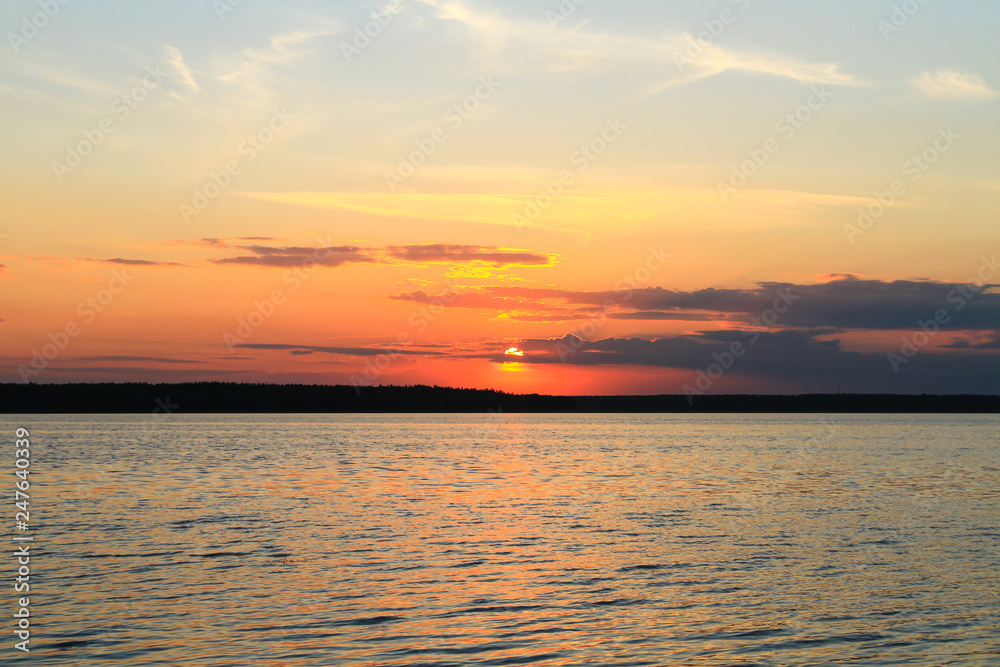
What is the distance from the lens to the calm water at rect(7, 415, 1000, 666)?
56.2 ft

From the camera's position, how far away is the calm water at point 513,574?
56.2ft

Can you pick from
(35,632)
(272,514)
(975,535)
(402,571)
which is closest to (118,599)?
(35,632)

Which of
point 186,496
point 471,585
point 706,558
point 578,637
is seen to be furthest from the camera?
point 186,496

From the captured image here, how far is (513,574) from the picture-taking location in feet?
79.1

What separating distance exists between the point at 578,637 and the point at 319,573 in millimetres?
9554

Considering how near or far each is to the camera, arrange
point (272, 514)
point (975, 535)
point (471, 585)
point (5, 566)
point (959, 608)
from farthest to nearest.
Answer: point (272, 514) < point (975, 535) < point (5, 566) < point (471, 585) < point (959, 608)

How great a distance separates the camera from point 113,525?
3319cm

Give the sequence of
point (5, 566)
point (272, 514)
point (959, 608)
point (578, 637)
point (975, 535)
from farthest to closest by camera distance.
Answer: point (272, 514) → point (975, 535) → point (5, 566) → point (959, 608) → point (578, 637)

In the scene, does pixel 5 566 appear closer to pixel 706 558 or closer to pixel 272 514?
pixel 272 514

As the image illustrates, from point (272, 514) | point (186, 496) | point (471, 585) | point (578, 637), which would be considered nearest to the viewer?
point (578, 637)

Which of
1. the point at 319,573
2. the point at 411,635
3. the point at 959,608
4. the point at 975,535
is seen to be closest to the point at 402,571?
the point at 319,573

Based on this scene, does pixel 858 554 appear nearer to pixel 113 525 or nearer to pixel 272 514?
pixel 272 514

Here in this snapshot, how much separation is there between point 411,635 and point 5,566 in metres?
14.0

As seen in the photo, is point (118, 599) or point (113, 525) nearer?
point (118, 599)
